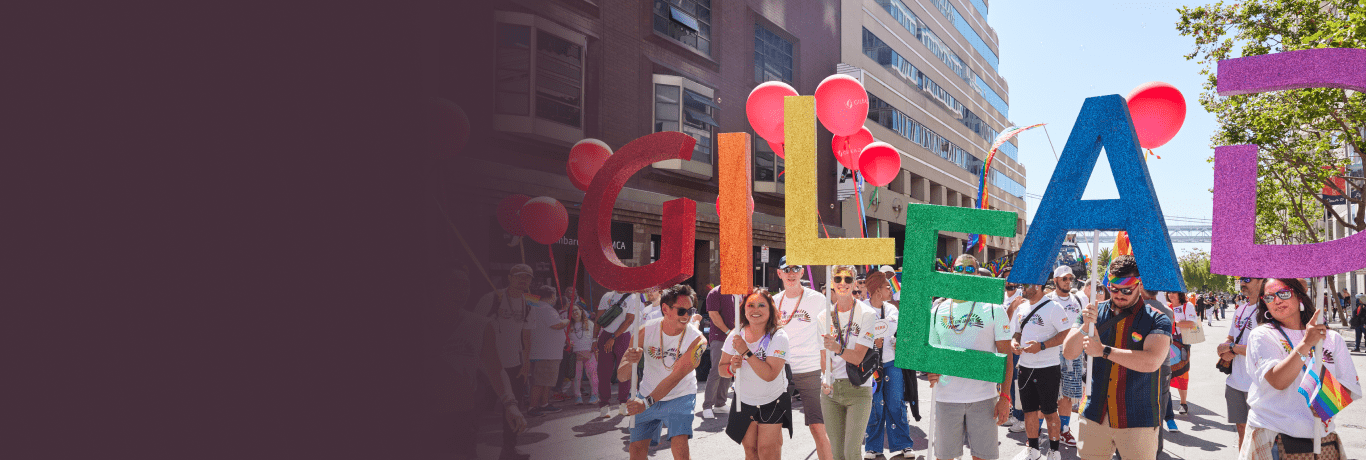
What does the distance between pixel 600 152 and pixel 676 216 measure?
4.37m

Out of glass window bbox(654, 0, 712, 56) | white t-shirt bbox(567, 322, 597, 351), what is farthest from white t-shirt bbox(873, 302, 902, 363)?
glass window bbox(654, 0, 712, 56)

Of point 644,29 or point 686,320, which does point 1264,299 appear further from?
point 644,29

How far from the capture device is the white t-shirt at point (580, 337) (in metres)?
10.5

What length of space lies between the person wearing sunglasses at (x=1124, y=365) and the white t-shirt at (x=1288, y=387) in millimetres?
458

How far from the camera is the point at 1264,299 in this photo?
14.5 feet

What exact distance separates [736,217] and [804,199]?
0.48m

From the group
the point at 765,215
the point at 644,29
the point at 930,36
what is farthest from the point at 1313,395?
the point at 930,36

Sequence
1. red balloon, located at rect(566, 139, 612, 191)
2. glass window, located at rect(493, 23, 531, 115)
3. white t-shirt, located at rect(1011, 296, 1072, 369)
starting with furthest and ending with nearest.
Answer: glass window, located at rect(493, 23, 531, 115) → red balloon, located at rect(566, 139, 612, 191) → white t-shirt, located at rect(1011, 296, 1072, 369)

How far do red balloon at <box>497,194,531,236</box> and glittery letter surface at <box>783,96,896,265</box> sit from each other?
13.5ft

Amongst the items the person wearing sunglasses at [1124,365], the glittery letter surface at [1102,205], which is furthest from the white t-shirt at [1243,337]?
the glittery letter surface at [1102,205]

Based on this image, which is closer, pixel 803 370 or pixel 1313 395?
pixel 1313 395

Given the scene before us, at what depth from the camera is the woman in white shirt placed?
5113 millimetres

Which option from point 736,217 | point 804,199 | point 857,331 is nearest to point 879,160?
point 857,331

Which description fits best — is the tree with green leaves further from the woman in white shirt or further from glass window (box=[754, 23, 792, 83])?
the woman in white shirt
